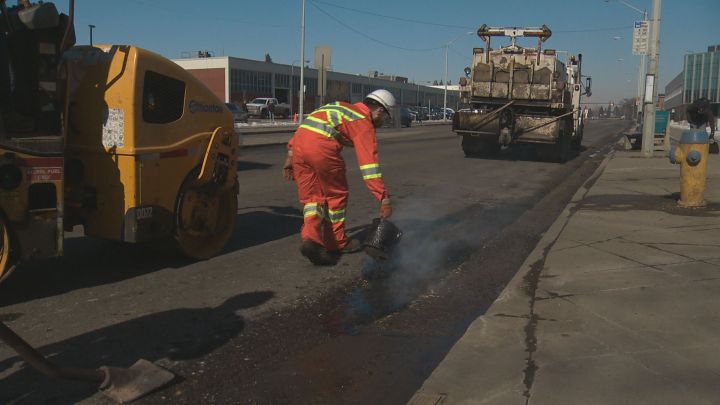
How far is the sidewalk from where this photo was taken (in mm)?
3156

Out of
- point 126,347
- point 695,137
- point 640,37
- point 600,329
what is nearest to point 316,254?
point 126,347

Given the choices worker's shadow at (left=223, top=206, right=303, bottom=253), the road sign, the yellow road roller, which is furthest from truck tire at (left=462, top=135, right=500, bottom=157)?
the yellow road roller

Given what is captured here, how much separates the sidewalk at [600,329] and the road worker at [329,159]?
5.14 ft

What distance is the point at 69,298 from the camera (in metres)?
4.68

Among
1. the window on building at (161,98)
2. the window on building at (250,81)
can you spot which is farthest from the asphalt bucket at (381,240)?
the window on building at (250,81)

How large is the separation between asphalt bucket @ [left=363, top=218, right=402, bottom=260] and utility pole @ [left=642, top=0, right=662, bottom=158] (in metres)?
15.2

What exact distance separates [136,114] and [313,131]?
1499mm

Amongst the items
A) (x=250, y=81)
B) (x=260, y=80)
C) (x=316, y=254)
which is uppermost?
(x=260, y=80)

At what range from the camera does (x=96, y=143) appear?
4852mm

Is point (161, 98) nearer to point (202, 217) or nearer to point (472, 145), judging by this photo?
point (202, 217)

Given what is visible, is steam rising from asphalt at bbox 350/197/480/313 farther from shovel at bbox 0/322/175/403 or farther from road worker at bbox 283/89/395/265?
shovel at bbox 0/322/175/403

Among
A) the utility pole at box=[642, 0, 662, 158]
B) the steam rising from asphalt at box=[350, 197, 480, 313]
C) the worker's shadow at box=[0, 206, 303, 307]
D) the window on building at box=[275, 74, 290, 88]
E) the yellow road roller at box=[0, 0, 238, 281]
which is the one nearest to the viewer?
the yellow road roller at box=[0, 0, 238, 281]

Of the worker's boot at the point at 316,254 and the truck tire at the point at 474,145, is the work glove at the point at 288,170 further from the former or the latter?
the truck tire at the point at 474,145

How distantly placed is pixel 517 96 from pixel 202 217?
44.3 feet
